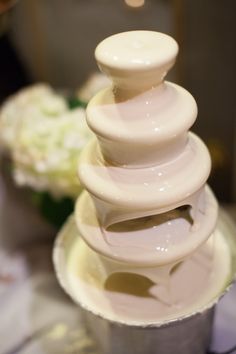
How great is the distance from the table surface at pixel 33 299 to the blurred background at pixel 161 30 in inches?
8.4

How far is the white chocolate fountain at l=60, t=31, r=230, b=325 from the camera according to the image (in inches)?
23.1

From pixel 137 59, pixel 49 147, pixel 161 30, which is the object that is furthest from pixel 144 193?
pixel 161 30

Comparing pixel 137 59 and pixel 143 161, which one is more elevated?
pixel 137 59

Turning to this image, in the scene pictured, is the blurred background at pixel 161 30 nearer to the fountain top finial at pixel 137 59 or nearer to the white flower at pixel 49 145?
the white flower at pixel 49 145

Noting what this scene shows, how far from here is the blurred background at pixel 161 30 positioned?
1081 mm

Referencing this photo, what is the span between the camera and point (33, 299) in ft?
3.12

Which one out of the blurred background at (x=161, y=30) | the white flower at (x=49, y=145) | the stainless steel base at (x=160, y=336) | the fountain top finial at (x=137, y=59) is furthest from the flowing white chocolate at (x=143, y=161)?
the blurred background at (x=161, y=30)

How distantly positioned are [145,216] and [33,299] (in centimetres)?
40

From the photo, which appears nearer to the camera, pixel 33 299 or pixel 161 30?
pixel 33 299

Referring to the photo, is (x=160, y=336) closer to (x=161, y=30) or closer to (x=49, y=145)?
(x=49, y=145)

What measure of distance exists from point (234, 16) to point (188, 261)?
526 millimetres

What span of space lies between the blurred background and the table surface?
0.70 ft

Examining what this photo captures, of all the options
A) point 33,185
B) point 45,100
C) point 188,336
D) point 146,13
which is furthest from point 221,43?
point 188,336

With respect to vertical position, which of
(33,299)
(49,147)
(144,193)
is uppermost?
(144,193)
